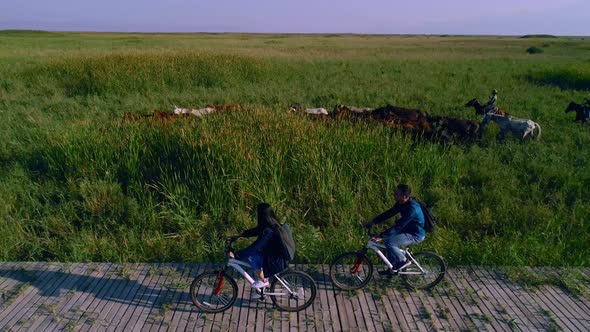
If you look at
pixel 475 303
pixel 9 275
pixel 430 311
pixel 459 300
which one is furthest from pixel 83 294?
pixel 475 303

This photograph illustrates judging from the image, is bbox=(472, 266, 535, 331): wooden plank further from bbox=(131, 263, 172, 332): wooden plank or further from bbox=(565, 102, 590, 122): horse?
bbox=(565, 102, 590, 122): horse

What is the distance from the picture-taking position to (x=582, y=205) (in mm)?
7277

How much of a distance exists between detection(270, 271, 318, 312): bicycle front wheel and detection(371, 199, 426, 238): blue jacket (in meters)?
0.99

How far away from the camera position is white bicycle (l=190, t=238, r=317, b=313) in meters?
4.38

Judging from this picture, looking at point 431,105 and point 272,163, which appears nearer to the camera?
point 272,163

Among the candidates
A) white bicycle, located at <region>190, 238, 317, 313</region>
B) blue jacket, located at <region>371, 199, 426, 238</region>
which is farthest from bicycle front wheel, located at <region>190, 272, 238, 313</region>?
blue jacket, located at <region>371, 199, 426, 238</region>

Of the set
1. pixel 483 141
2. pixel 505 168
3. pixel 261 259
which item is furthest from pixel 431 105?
pixel 261 259

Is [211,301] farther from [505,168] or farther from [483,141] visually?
[483,141]

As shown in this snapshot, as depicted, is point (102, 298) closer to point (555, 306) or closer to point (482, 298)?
point (482, 298)

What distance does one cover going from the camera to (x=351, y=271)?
4.91m

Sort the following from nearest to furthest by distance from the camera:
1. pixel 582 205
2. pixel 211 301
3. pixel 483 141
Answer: pixel 211 301 < pixel 582 205 < pixel 483 141

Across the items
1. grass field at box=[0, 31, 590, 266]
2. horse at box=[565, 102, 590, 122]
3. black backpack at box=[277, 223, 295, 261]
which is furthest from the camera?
horse at box=[565, 102, 590, 122]

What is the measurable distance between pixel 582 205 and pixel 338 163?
4302 millimetres

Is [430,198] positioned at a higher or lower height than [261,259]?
lower
